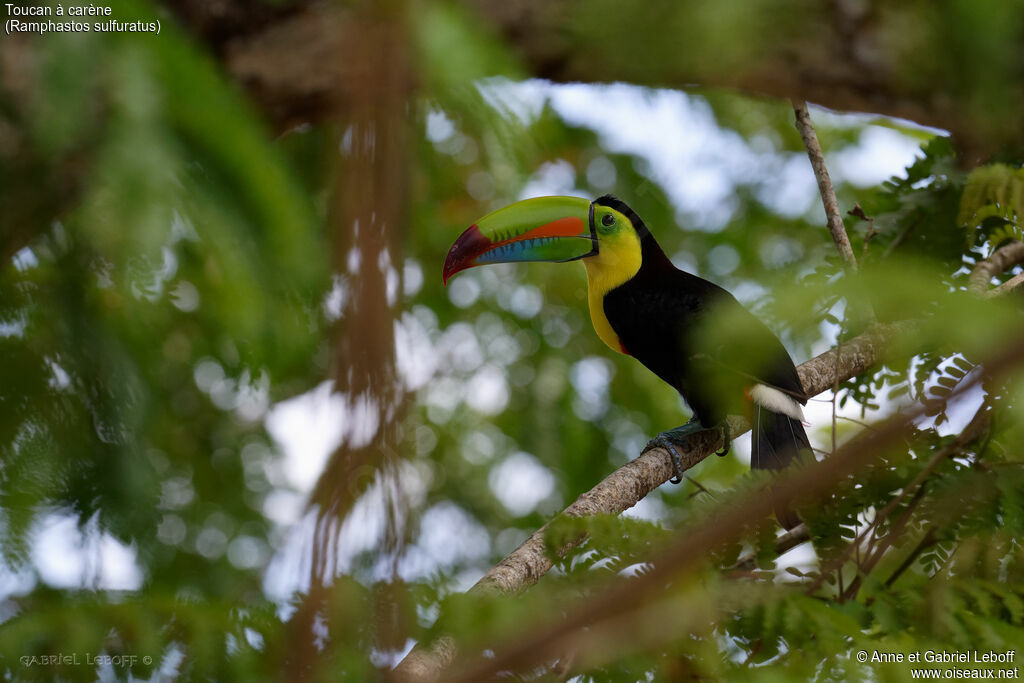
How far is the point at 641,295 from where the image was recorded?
2.65 m

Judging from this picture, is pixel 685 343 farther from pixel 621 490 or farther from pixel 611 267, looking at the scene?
pixel 621 490

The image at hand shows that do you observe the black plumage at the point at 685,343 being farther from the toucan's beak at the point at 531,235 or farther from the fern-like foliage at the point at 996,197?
the fern-like foliage at the point at 996,197

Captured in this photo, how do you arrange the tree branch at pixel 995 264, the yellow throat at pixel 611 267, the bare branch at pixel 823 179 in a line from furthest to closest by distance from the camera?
the yellow throat at pixel 611 267 → the bare branch at pixel 823 179 → the tree branch at pixel 995 264

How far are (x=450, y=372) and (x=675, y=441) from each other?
1.23 metres

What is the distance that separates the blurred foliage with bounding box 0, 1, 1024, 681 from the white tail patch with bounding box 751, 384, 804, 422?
7.4 inches

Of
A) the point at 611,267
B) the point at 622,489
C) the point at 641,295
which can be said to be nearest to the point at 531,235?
the point at 611,267

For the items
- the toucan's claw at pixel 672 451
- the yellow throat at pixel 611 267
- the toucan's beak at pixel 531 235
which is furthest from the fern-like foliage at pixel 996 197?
the toucan's beak at pixel 531 235

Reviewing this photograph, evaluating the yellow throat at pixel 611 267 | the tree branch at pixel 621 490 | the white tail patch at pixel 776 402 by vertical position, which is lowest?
the tree branch at pixel 621 490

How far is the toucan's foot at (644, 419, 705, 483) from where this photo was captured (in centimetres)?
220

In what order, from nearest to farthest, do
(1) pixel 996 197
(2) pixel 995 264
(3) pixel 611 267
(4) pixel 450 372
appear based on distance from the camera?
(1) pixel 996 197, (2) pixel 995 264, (3) pixel 611 267, (4) pixel 450 372

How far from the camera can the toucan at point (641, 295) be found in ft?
7.70

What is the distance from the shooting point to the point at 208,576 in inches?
133

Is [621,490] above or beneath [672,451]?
beneath

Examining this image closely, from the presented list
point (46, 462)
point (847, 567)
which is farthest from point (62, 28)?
point (847, 567)
